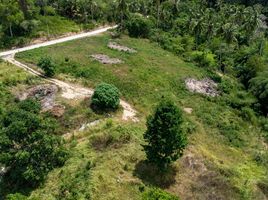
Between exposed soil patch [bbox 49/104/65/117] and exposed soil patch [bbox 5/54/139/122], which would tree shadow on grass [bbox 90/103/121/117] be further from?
exposed soil patch [bbox 49/104/65/117]

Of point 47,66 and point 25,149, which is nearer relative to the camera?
point 25,149

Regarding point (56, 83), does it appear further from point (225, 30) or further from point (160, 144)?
point (225, 30)

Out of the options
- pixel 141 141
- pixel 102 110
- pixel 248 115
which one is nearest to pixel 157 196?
pixel 141 141

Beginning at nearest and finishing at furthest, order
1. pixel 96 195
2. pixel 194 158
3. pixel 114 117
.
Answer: pixel 96 195 → pixel 194 158 → pixel 114 117

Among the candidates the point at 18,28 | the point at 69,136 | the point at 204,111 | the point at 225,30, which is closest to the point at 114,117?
the point at 69,136

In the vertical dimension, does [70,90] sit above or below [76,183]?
above

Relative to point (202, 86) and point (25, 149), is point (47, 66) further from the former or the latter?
point (202, 86)

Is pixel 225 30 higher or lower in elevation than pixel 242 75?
higher

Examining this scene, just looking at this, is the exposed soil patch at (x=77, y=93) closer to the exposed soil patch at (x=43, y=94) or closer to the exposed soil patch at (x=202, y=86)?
the exposed soil patch at (x=43, y=94)
